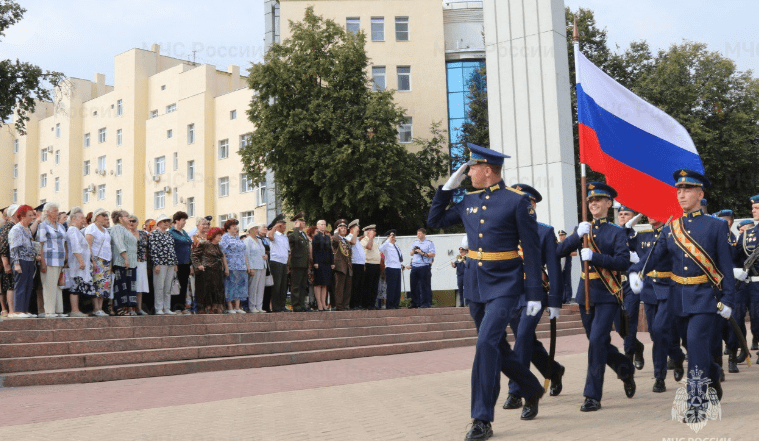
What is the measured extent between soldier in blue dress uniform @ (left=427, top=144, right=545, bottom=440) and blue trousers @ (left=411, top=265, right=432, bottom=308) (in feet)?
46.3

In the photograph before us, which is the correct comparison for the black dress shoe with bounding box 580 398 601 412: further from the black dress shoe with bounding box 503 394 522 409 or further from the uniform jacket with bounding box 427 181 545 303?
the uniform jacket with bounding box 427 181 545 303

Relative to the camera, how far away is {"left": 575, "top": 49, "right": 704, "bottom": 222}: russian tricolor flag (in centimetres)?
944

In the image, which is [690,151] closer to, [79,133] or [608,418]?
[608,418]

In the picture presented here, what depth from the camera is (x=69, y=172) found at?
6319 cm

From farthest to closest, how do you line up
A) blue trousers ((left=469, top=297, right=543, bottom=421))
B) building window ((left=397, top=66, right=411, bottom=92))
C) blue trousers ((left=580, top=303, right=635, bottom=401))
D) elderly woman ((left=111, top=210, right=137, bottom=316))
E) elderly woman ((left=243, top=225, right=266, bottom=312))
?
building window ((left=397, top=66, right=411, bottom=92))
elderly woman ((left=243, top=225, right=266, bottom=312))
elderly woman ((left=111, top=210, right=137, bottom=316))
blue trousers ((left=580, top=303, right=635, bottom=401))
blue trousers ((left=469, top=297, right=543, bottom=421))

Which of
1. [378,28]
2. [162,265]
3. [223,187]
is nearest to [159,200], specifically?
[223,187]

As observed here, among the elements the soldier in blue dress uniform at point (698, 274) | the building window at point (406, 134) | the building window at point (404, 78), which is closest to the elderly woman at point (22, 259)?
the soldier in blue dress uniform at point (698, 274)

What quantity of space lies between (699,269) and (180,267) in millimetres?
10555

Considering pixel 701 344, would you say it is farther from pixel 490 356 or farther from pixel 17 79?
pixel 17 79

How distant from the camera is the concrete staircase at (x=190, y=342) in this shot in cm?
1097

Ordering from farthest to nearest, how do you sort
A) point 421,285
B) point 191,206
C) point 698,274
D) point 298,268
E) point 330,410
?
point 191,206 → point 421,285 → point 298,268 → point 330,410 → point 698,274

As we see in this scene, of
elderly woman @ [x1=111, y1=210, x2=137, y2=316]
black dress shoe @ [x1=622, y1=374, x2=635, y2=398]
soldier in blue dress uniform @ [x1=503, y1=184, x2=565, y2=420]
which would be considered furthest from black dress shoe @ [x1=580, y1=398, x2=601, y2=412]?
elderly woman @ [x1=111, y1=210, x2=137, y2=316]

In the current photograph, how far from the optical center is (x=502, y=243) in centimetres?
664

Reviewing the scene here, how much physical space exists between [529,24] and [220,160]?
3100cm
